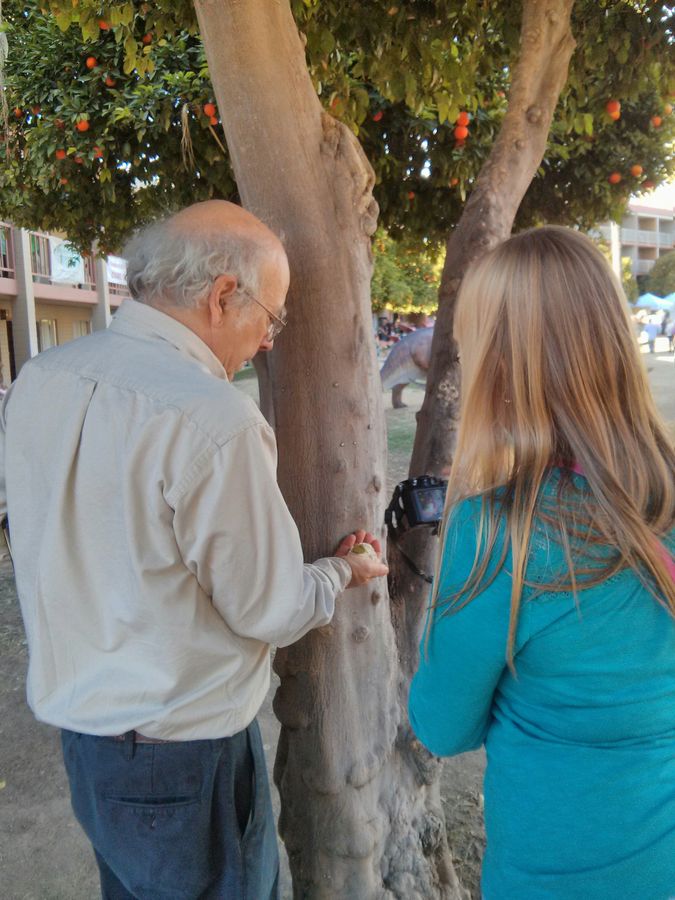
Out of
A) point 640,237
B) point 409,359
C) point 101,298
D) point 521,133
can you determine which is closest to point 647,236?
point 640,237

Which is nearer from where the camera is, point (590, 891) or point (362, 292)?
point (590, 891)

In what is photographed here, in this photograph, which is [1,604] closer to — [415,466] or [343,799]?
[415,466]

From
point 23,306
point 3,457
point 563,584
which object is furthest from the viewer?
point 23,306

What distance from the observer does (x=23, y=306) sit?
829 inches

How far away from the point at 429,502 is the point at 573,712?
1164 mm

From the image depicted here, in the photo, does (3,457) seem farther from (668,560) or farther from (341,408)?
(668,560)

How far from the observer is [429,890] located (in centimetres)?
237

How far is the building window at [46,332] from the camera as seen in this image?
2491 centimetres

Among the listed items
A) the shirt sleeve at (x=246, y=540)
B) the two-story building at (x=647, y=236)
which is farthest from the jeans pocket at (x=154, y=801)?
the two-story building at (x=647, y=236)

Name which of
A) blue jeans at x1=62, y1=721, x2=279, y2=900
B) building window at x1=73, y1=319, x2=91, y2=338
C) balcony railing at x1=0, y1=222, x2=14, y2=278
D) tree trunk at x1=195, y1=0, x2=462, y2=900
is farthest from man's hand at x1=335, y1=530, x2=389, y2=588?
building window at x1=73, y1=319, x2=91, y2=338

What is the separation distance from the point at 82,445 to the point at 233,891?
103 cm

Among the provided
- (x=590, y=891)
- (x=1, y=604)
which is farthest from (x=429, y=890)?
(x=1, y=604)

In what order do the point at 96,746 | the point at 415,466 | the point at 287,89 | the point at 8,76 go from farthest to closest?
the point at 8,76
the point at 415,466
the point at 287,89
the point at 96,746

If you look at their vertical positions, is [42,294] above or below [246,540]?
above
